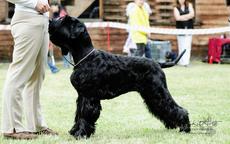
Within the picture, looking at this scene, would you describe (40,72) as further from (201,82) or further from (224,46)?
(224,46)

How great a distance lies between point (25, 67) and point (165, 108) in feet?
4.92

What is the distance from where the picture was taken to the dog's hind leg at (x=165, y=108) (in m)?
5.84

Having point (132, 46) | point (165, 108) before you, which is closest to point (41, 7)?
point (165, 108)

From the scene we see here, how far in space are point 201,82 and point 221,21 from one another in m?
6.54

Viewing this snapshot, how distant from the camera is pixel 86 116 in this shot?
5566 millimetres

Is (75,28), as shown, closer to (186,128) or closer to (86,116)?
(86,116)

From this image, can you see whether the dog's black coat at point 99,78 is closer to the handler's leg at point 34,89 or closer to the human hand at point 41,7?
the human hand at point 41,7

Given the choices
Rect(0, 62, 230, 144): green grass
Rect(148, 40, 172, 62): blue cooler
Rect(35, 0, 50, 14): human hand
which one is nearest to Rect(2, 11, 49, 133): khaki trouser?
Rect(35, 0, 50, 14): human hand

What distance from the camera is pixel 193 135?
5.81 meters

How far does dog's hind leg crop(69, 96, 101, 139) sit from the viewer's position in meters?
5.56

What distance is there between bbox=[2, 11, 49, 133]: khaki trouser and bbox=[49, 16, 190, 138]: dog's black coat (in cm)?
21

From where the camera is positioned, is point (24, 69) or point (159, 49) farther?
point (159, 49)

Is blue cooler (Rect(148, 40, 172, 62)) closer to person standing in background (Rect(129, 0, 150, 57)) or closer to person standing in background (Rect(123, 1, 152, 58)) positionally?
person standing in background (Rect(123, 1, 152, 58))

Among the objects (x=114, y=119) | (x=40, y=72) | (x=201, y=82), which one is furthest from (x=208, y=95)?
(x=40, y=72)
